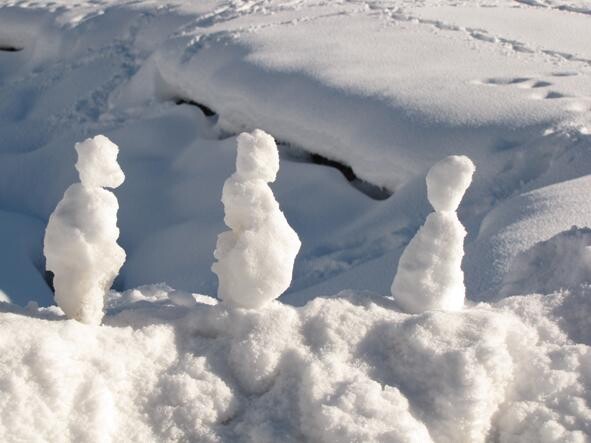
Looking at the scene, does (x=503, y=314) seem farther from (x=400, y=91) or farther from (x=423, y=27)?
(x=423, y=27)

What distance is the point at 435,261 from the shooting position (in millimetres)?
1858

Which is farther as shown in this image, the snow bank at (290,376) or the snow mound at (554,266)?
the snow mound at (554,266)

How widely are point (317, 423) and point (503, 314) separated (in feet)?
1.69

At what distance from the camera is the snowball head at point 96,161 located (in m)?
1.62

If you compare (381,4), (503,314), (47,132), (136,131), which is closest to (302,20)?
(381,4)

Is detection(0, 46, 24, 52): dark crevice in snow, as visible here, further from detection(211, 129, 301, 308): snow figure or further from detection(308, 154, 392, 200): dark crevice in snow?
detection(211, 129, 301, 308): snow figure

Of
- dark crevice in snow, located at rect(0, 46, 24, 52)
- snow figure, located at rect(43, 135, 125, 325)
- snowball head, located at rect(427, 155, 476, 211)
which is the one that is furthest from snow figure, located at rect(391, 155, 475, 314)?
dark crevice in snow, located at rect(0, 46, 24, 52)

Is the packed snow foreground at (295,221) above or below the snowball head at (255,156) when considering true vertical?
below

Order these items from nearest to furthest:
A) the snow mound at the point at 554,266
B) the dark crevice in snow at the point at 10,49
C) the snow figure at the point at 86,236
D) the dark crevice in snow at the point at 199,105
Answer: the snow figure at the point at 86,236 → the snow mound at the point at 554,266 → the dark crevice in snow at the point at 199,105 → the dark crevice in snow at the point at 10,49

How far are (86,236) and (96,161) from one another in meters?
0.14

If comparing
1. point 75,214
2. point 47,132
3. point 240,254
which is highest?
point 75,214

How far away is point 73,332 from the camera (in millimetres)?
1539

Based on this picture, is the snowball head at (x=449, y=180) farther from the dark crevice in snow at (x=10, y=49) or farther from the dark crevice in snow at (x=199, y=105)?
the dark crevice in snow at (x=10, y=49)

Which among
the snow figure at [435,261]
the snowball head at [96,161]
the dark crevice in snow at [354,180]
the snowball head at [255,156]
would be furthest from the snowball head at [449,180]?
the dark crevice in snow at [354,180]
